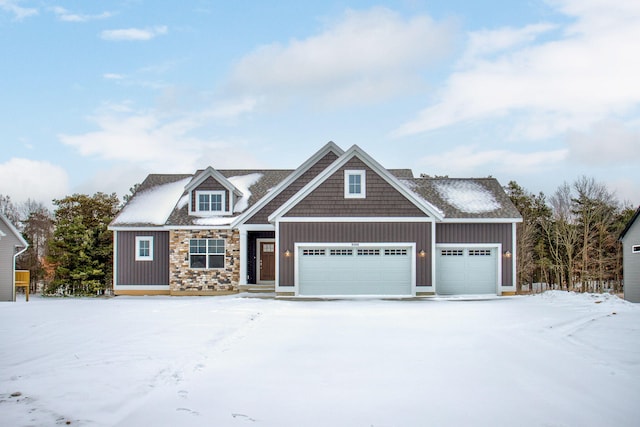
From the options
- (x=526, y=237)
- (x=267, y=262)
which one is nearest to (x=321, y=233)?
(x=267, y=262)

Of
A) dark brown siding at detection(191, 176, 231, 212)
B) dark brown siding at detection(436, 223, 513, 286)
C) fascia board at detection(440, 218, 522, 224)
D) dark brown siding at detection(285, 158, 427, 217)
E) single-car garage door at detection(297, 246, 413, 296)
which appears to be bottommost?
single-car garage door at detection(297, 246, 413, 296)

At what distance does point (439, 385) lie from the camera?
7.58m

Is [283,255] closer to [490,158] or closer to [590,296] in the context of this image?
[590,296]

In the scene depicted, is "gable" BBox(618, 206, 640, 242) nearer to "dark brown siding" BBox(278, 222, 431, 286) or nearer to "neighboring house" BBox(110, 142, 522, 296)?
"neighboring house" BBox(110, 142, 522, 296)

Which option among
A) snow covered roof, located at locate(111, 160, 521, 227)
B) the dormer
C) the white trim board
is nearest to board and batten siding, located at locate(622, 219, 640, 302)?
snow covered roof, located at locate(111, 160, 521, 227)

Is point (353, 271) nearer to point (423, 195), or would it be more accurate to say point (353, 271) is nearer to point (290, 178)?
point (290, 178)

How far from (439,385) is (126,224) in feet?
65.8

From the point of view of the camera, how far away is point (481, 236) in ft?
75.9

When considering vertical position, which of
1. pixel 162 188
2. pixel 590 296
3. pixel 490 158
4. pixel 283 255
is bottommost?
pixel 590 296

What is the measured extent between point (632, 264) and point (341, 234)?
38.1ft

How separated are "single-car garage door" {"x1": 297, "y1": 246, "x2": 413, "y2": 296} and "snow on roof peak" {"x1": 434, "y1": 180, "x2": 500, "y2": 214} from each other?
436 centimetres

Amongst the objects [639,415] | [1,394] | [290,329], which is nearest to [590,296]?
[290,329]

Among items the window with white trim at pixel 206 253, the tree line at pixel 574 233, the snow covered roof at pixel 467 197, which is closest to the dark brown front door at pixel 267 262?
the window with white trim at pixel 206 253

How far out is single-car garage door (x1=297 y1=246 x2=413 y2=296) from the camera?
21141 millimetres
